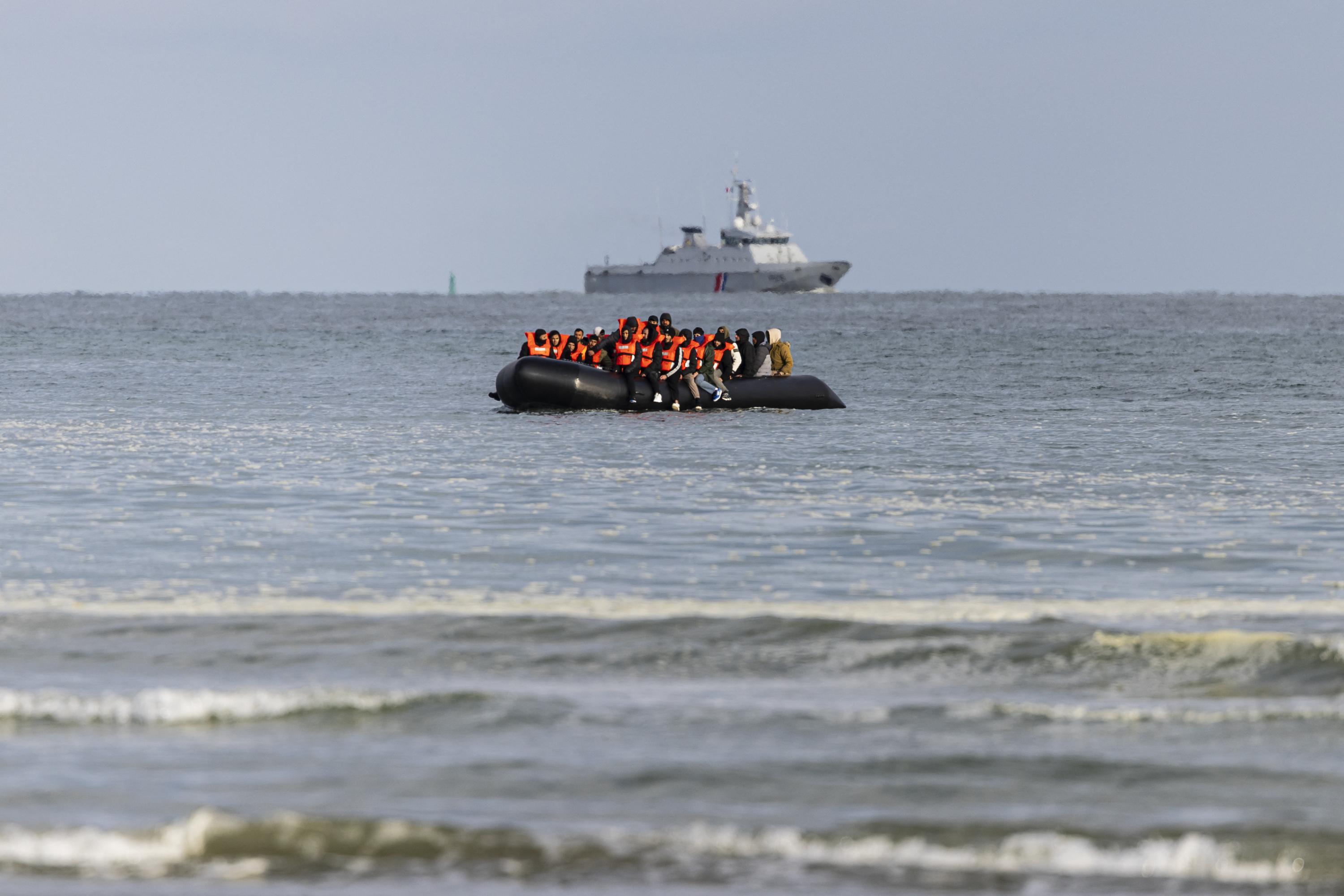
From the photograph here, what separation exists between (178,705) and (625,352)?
61.1ft

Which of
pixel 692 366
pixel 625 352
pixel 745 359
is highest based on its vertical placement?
pixel 625 352

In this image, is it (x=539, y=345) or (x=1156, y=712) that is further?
(x=539, y=345)

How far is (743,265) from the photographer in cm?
14575

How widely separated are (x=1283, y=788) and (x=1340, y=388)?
30.2m

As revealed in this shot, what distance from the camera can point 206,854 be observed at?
5.52 m

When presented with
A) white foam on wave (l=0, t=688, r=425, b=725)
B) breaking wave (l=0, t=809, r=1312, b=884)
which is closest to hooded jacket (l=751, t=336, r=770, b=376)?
white foam on wave (l=0, t=688, r=425, b=725)

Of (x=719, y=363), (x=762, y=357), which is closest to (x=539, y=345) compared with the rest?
(x=719, y=363)

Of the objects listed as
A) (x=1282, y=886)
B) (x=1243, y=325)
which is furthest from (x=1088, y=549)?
(x=1243, y=325)

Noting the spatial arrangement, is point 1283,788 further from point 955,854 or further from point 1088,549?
point 1088,549

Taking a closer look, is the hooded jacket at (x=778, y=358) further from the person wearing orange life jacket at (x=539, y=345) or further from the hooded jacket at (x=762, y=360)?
the person wearing orange life jacket at (x=539, y=345)

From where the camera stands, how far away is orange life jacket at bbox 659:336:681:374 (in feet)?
83.8

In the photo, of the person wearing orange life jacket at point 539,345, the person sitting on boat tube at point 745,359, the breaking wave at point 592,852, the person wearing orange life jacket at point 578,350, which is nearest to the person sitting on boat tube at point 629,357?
the person wearing orange life jacket at point 578,350

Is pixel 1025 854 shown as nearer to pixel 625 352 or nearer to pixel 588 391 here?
pixel 588 391

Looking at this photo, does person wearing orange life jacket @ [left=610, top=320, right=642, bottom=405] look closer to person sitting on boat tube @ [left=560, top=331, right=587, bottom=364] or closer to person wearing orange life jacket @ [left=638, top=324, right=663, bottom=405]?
person wearing orange life jacket @ [left=638, top=324, right=663, bottom=405]
